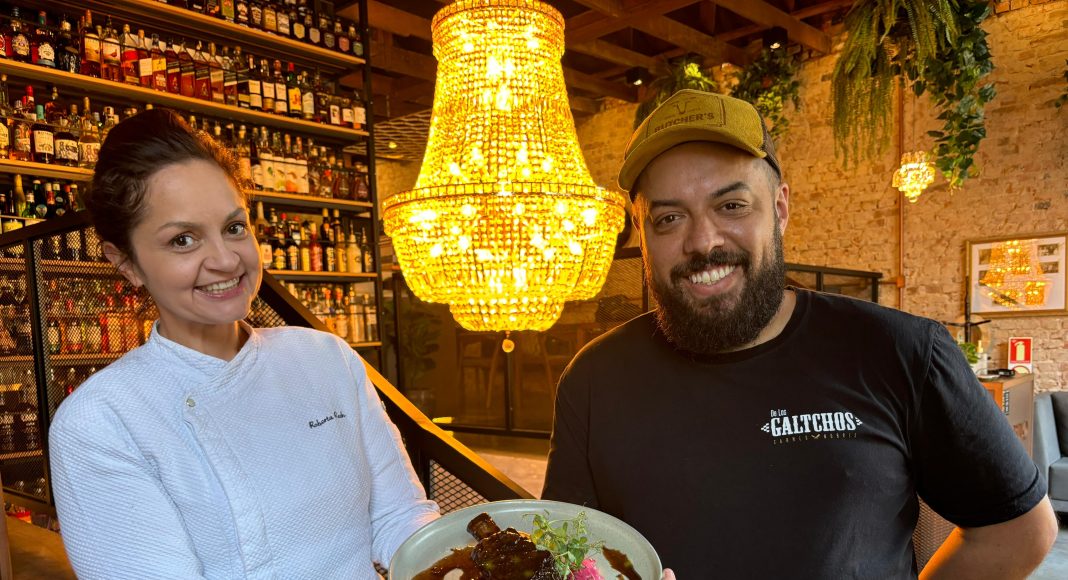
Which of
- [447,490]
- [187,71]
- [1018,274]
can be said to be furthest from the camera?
[1018,274]

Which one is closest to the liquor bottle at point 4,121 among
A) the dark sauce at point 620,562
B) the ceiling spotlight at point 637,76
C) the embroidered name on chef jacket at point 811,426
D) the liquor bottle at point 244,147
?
the liquor bottle at point 244,147

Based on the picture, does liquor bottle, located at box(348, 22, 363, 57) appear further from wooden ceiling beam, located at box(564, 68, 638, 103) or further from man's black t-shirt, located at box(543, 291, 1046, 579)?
man's black t-shirt, located at box(543, 291, 1046, 579)

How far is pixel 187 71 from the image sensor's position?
359 centimetres

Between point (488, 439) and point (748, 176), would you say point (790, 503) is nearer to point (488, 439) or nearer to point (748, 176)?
point (748, 176)

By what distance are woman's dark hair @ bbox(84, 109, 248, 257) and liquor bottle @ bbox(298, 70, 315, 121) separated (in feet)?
10.3

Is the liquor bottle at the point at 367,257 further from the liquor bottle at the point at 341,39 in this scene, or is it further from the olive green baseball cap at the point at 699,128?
the olive green baseball cap at the point at 699,128

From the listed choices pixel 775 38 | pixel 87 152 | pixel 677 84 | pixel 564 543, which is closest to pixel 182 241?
pixel 564 543

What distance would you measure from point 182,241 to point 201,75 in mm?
3066

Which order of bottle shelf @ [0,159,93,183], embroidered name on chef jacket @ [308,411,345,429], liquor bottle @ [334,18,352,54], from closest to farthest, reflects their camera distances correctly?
embroidered name on chef jacket @ [308,411,345,429], bottle shelf @ [0,159,93,183], liquor bottle @ [334,18,352,54]

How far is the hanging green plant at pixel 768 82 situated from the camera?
242 inches

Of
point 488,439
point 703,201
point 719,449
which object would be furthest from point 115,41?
point 488,439

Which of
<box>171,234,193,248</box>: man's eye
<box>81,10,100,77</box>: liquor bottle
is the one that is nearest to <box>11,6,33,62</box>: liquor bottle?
<box>81,10,100,77</box>: liquor bottle

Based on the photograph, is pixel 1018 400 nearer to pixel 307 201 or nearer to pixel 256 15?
pixel 307 201

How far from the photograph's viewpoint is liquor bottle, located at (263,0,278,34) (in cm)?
383
